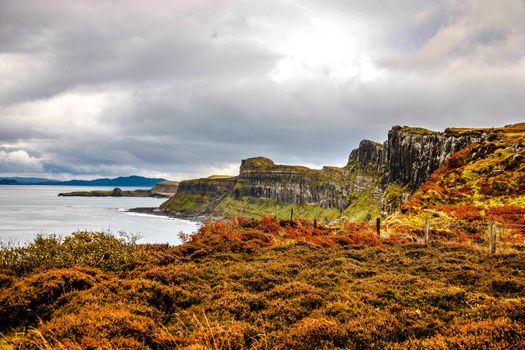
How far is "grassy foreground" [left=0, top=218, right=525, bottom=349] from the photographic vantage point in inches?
283

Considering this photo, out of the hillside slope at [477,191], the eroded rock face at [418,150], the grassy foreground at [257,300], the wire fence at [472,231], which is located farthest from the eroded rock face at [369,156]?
the grassy foreground at [257,300]

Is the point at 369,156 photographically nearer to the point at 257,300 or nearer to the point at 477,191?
the point at 477,191

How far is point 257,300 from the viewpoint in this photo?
1020cm

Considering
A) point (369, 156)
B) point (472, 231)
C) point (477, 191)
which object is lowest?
point (472, 231)

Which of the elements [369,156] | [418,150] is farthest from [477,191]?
[369,156]

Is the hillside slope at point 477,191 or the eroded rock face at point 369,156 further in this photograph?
the eroded rock face at point 369,156

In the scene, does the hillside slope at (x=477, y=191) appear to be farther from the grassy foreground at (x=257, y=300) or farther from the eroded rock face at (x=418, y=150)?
the eroded rock face at (x=418, y=150)

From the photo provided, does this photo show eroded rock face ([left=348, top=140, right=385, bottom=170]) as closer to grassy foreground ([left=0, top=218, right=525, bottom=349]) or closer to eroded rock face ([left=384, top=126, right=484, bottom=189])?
eroded rock face ([left=384, top=126, right=484, bottom=189])

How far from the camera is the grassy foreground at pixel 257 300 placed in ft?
23.6

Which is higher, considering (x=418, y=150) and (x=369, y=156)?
(x=369, y=156)

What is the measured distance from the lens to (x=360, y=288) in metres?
11.3

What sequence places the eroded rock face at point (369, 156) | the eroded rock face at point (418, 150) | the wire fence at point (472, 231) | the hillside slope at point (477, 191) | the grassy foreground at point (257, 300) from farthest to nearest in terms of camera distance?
the eroded rock face at point (369, 156)
the eroded rock face at point (418, 150)
the hillside slope at point (477, 191)
the wire fence at point (472, 231)
the grassy foreground at point (257, 300)

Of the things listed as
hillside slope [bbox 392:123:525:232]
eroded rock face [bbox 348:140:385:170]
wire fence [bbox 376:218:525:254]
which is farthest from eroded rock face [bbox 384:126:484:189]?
eroded rock face [bbox 348:140:385:170]

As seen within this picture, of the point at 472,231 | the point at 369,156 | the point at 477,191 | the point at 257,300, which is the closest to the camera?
the point at 257,300
